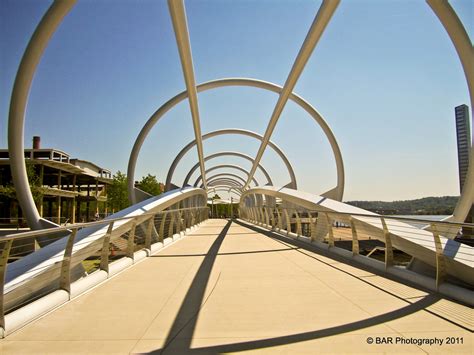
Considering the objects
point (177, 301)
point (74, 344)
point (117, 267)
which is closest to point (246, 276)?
point (177, 301)

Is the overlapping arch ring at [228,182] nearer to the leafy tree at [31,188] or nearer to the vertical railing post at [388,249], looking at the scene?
the leafy tree at [31,188]

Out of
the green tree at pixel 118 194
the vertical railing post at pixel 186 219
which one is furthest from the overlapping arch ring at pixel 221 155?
the vertical railing post at pixel 186 219

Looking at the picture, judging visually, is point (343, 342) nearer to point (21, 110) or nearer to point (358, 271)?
point (358, 271)

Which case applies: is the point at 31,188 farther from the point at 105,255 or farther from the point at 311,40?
the point at 105,255

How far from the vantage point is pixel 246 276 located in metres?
5.45

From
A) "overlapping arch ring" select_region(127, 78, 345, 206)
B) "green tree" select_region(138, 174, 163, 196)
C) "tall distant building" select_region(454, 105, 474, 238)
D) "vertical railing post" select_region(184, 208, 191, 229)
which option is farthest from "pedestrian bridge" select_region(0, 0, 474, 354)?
"green tree" select_region(138, 174, 163, 196)

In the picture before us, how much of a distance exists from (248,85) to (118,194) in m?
29.1

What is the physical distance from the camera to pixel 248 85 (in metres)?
20.5

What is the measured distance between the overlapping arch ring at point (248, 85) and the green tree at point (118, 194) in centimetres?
2406

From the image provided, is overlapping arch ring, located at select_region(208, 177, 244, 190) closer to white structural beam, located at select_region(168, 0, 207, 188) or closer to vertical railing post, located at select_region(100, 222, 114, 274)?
white structural beam, located at select_region(168, 0, 207, 188)

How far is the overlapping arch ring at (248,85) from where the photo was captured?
65.7 feet

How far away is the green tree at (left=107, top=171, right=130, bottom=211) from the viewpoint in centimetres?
4394

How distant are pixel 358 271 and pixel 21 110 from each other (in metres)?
7.91

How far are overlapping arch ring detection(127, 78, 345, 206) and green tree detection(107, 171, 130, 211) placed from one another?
78.9 feet
